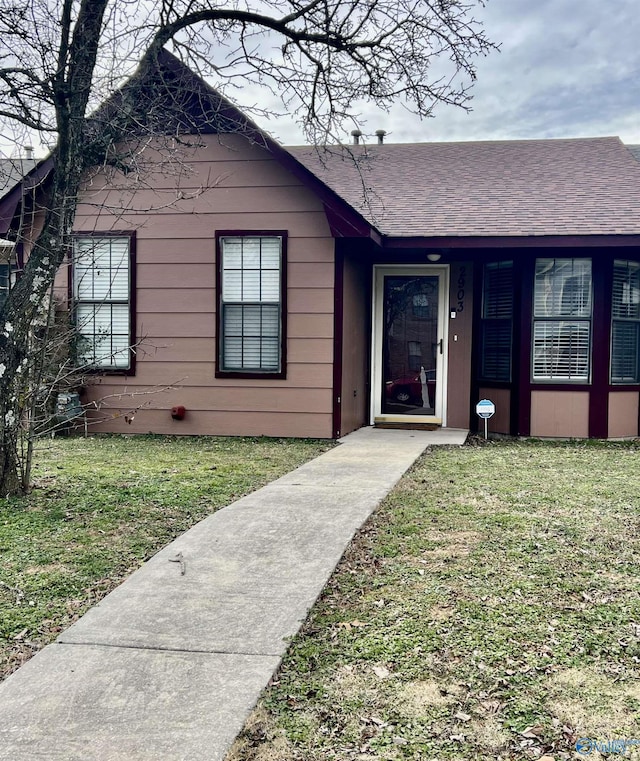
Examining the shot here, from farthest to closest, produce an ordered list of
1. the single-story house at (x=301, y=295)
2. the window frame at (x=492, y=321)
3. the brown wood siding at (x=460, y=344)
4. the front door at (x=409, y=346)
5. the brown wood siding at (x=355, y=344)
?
1. the front door at (x=409, y=346)
2. the brown wood siding at (x=460, y=344)
3. the window frame at (x=492, y=321)
4. the brown wood siding at (x=355, y=344)
5. the single-story house at (x=301, y=295)

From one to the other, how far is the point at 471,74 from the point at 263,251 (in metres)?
3.10

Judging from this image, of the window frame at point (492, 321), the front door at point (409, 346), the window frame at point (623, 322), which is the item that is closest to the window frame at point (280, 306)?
the front door at point (409, 346)

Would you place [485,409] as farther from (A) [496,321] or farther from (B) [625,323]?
(B) [625,323]

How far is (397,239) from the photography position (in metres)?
8.68

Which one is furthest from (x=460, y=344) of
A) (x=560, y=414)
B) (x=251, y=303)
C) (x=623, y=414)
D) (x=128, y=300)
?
(x=128, y=300)

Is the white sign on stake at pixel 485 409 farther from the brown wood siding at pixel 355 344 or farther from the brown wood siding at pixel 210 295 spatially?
the brown wood siding at pixel 210 295

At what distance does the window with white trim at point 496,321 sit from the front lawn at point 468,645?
13.8 ft

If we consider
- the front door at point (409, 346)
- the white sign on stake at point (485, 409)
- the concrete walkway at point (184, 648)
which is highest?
the front door at point (409, 346)

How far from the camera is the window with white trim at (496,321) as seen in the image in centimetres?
902

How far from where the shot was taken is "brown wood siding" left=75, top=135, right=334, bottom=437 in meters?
8.45

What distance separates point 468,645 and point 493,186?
8.48 m

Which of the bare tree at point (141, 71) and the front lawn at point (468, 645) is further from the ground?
the bare tree at point (141, 71)

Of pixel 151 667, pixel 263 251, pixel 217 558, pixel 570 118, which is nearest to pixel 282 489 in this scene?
pixel 217 558

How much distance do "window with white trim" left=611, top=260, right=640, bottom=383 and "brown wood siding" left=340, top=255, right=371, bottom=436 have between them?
10.2 ft
